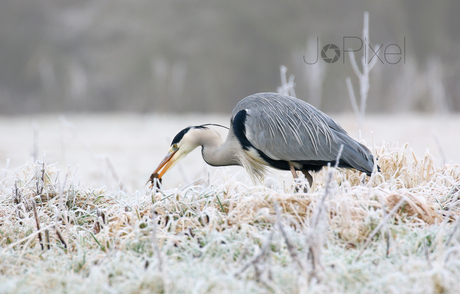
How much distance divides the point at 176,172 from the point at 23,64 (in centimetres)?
1433

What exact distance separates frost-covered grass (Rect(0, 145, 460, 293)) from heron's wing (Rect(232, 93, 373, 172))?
508 millimetres

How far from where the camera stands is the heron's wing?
11.7ft

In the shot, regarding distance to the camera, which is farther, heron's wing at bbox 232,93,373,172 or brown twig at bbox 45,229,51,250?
heron's wing at bbox 232,93,373,172

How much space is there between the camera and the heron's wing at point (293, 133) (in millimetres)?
3572

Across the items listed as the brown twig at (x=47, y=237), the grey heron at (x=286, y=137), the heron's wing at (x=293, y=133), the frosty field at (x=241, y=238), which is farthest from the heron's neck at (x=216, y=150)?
the brown twig at (x=47, y=237)

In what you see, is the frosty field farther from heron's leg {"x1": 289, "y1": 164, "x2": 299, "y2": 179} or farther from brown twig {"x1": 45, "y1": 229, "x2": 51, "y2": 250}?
heron's leg {"x1": 289, "y1": 164, "x2": 299, "y2": 179}

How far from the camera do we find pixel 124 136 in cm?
1116

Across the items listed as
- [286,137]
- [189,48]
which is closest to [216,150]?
[286,137]

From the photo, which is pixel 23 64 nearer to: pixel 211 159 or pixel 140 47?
pixel 140 47

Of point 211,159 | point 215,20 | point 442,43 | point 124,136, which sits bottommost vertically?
point 124,136

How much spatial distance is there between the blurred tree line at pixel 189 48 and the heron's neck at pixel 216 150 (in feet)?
40.3

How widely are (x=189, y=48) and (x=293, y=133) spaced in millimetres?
16415

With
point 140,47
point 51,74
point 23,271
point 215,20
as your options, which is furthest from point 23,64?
point 23,271

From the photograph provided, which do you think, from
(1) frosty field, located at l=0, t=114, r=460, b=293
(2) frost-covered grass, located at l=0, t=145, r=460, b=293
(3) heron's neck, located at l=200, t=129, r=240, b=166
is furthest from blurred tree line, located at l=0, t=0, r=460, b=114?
(2) frost-covered grass, located at l=0, t=145, r=460, b=293
